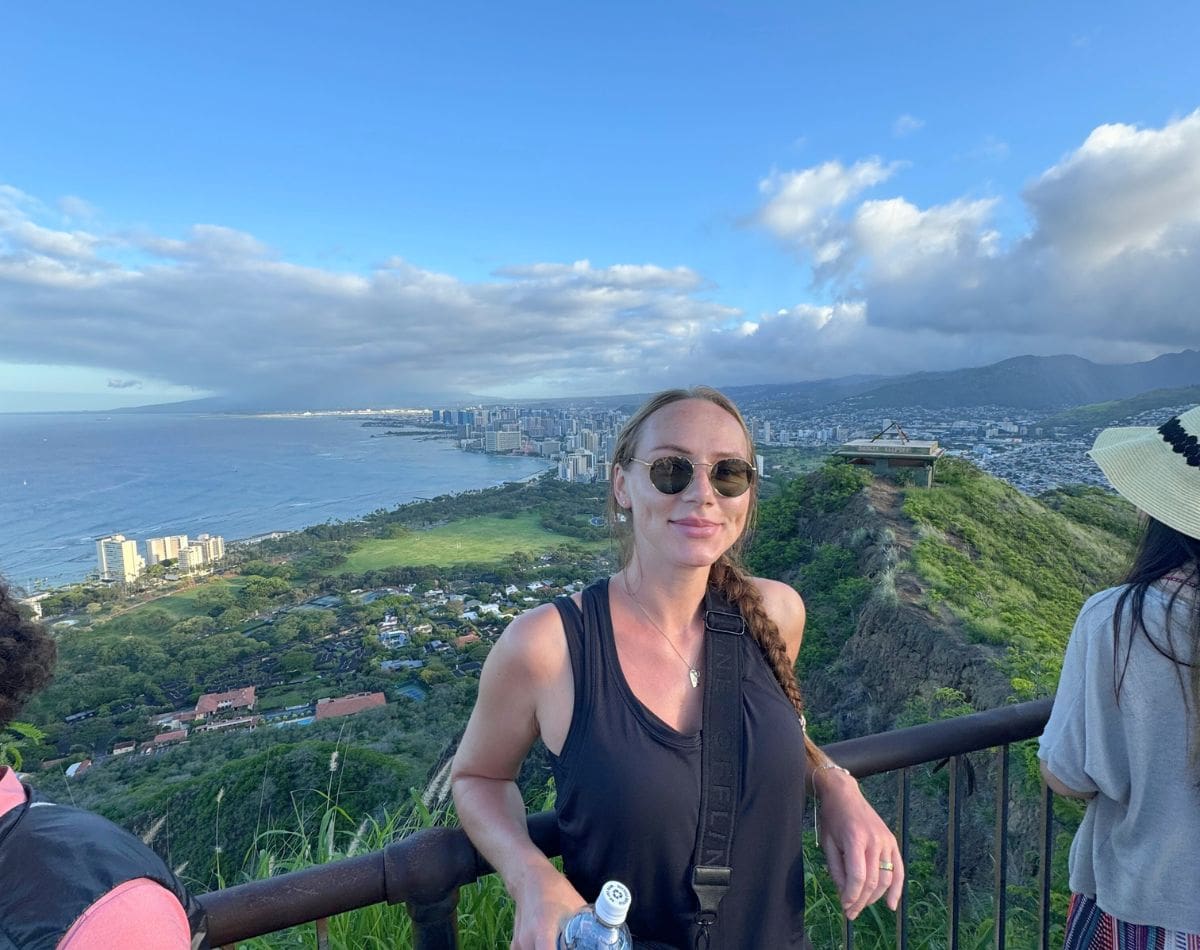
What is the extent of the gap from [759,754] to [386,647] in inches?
631

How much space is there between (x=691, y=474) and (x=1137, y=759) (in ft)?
3.21

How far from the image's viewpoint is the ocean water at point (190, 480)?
27750 millimetres

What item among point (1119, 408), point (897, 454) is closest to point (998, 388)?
point (1119, 408)

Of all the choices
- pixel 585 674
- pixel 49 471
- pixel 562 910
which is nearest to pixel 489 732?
pixel 585 674

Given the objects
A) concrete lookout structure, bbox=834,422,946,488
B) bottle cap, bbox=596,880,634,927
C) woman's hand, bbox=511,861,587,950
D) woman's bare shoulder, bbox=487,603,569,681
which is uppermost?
woman's bare shoulder, bbox=487,603,569,681

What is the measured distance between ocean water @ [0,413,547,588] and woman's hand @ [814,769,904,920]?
18879 mm

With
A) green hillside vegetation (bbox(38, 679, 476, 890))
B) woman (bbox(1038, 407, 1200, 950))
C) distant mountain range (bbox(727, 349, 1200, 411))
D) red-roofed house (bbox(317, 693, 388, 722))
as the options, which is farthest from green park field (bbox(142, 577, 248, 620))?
woman (bbox(1038, 407, 1200, 950))

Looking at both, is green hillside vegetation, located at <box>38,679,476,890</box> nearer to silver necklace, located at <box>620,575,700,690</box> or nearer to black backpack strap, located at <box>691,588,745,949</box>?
silver necklace, located at <box>620,575,700,690</box>

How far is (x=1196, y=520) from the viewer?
1.20 m

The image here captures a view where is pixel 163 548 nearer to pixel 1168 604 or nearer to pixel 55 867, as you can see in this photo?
pixel 55 867

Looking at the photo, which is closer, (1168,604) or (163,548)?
(1168,604)

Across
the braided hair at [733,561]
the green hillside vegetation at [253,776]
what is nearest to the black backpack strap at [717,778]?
the braided hair at [733,561]

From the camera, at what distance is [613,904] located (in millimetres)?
981

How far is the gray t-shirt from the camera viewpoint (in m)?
1.22
